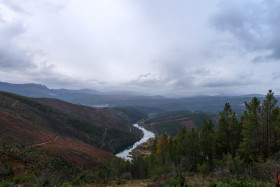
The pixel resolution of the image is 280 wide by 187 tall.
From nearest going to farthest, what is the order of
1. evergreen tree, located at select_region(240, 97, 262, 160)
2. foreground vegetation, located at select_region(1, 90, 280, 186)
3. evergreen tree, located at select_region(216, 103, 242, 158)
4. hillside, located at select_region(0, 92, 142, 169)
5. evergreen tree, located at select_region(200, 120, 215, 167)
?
foreground vegetation, located at select_region(1, 90, 280, 186), evergreen tree, located at select_region(240, 97, 262, 160), evergreen tree, located at select_region(216, 103, 242, 158), evergreen tree, located at select_region(200, 120, 215, 167), hillside, located at select_region(0, 92, 142, 169)

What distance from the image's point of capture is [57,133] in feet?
293

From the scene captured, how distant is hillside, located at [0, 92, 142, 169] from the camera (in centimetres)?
5728

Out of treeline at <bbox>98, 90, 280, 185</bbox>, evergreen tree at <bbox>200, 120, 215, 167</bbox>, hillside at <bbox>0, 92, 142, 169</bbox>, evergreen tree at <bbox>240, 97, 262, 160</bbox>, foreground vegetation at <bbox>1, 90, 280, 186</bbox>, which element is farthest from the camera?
hillside at <bbox>0, 92, 142, 169</bbox>

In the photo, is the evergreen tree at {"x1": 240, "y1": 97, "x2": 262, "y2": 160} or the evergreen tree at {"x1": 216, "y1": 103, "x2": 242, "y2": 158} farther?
the evergreen tree at {"x1": 216, "y1": 103, "x2": 242, "y2": 158}

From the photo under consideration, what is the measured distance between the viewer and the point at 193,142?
126ft

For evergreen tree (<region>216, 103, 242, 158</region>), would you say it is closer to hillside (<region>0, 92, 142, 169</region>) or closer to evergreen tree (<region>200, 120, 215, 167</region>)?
evergreen tree (<region>200, 120, 215, 167</region>)

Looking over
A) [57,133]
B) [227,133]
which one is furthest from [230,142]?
[57,133]

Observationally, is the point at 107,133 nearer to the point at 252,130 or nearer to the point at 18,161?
the point at 18,161

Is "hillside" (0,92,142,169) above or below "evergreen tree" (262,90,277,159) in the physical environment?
below

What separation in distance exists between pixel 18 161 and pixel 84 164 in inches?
1024

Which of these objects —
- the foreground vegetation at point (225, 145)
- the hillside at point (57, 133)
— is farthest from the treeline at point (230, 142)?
the hillside at point (57, 133)

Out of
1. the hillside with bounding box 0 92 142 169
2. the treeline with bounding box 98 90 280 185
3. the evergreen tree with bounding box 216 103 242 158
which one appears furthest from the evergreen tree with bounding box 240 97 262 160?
the hillside with bounding box 0 92 142 169

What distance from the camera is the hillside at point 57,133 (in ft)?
188

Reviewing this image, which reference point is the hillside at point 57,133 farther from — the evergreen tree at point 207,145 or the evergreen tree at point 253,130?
the evergreen tree at point 253,130
